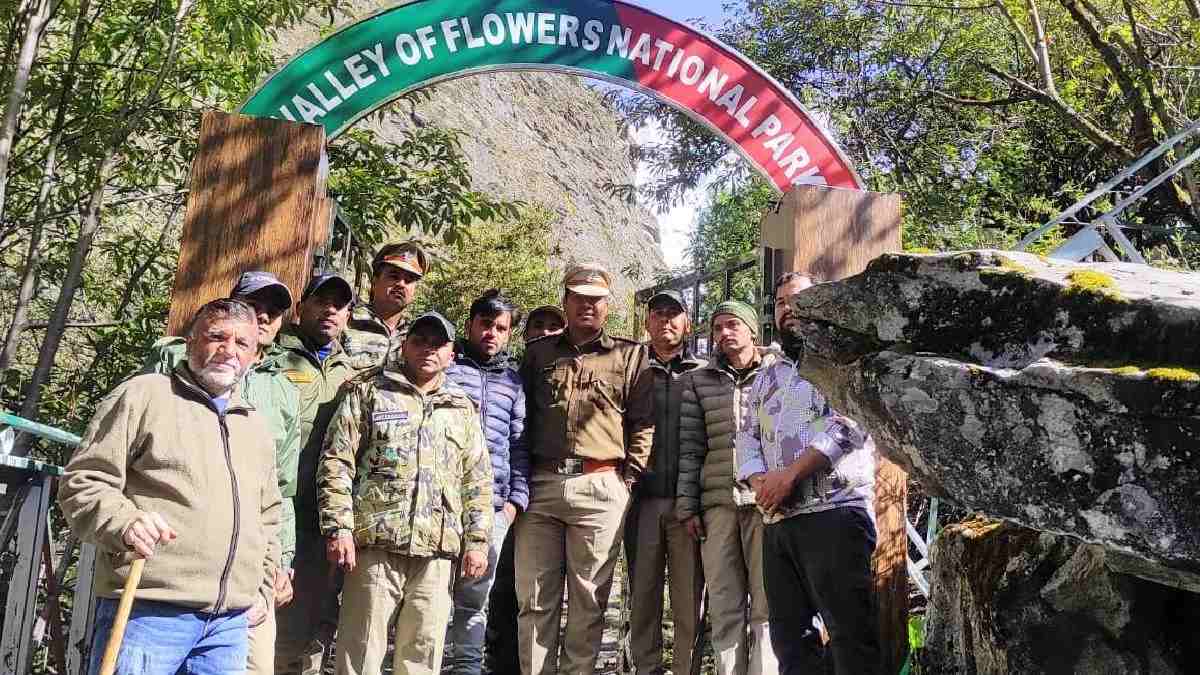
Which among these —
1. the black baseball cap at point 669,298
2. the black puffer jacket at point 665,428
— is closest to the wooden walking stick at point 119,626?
the black puffer jacket at point 665,428

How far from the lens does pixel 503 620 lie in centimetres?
542

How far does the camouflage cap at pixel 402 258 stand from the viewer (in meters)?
5.18

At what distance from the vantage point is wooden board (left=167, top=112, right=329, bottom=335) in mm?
4336

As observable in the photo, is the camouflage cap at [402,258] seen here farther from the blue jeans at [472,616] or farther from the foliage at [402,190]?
the foliage at [402,190]

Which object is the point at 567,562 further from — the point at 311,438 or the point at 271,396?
the point at 271,396

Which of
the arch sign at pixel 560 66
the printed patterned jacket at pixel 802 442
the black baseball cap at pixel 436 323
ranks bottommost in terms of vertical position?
the printed patterned jacket at pixel 802 442

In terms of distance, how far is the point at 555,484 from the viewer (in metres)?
4.96

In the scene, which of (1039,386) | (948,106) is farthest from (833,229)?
(948,106)

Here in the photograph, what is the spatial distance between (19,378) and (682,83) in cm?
567

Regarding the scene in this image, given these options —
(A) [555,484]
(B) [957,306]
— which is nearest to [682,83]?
(A) [555,484]

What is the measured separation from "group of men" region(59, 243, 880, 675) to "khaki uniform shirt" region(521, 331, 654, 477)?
0.01 meters

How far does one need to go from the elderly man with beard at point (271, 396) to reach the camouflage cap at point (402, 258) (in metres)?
1.02

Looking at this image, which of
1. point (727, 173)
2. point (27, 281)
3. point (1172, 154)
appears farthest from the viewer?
point (727, 173)

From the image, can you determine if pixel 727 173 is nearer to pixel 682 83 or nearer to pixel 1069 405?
pixel 682 83
